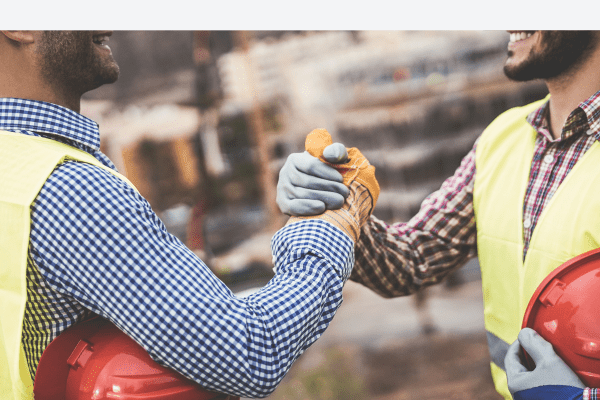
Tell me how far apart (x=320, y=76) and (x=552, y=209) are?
105 inches

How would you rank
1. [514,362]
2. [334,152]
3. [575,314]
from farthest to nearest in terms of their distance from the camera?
[334,152] < [514,362] < [575,314]

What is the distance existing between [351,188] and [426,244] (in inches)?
20.9

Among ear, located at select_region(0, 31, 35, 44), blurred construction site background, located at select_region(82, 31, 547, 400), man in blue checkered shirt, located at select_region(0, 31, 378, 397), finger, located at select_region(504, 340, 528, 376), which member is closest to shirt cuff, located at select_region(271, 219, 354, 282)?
man in blue checkered shirt, located at select_region(0, 31, 378, 397)

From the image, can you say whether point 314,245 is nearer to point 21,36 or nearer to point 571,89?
point 21,36

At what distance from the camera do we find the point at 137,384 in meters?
1.05

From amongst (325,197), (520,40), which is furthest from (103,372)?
(520,40)

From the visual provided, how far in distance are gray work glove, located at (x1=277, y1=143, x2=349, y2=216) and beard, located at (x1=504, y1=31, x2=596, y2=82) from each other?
0.69 metres

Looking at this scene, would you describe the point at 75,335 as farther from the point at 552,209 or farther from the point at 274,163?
the point at 274,163

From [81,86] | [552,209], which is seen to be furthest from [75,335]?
[552,209]

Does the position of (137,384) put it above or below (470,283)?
above

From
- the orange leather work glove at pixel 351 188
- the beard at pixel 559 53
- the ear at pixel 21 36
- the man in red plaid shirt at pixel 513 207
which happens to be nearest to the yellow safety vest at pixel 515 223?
the man in red plaid shirt at pixel 513 207

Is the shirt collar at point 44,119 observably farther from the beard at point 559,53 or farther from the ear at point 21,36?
the beard at point 559,53

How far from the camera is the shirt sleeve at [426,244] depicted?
5.78ft

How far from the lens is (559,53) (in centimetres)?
152
